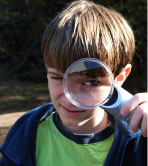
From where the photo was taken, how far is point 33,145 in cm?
169

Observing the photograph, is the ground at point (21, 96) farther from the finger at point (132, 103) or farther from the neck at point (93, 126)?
the finger at point (132, 103)

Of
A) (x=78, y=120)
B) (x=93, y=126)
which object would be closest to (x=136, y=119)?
(x=78, y=120)

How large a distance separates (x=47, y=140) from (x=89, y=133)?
0.85 ft

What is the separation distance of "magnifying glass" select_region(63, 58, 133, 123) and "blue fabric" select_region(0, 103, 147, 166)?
29cm

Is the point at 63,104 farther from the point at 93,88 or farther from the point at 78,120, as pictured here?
the point at 93,88

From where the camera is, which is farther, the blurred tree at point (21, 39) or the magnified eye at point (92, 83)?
the blurred tree at point (21, 39)

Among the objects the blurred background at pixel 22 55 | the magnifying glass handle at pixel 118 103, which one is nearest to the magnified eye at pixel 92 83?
the magnifying glass handle at pixel 118 103

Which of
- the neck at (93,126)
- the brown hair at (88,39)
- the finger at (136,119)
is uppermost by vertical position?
the brown hair at (88,39)

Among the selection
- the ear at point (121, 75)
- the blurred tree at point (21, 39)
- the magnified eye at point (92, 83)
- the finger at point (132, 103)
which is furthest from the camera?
the blurred tree at point (21, 39)

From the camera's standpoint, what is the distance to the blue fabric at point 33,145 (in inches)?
59.1

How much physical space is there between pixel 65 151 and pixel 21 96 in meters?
5.28

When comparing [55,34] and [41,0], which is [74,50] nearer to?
[55,34]

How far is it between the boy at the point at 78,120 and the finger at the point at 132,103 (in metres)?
0.36

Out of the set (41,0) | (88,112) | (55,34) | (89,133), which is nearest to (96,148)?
(89,133)
